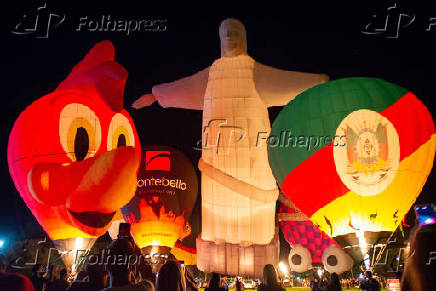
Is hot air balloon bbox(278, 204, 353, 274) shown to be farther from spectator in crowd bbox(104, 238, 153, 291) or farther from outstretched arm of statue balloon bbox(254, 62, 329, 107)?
spectator in crowd bbox(104, 238, 153, 291)

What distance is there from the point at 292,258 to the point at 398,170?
5.42m

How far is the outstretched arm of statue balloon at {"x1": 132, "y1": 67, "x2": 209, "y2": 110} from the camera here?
8.26 meters

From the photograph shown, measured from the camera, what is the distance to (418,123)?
5.94 meters

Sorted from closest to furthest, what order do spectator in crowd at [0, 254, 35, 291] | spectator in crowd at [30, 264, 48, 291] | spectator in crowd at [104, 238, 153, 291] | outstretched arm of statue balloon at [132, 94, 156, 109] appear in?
spectator in crowd at [0, 254, 35, 291] < spectator in crowd at [104, 238, 153, 291] < spectator in crowd at [30, 264, 48, 291] < outstretched arm of statue balloon at [132, 94, 156, 109]

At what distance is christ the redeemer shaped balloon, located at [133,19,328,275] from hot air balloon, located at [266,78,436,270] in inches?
47.1

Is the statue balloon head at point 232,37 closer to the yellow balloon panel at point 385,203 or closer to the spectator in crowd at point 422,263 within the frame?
the yellow balloon panel at point 385,203

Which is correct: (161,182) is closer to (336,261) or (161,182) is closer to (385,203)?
(336,261)

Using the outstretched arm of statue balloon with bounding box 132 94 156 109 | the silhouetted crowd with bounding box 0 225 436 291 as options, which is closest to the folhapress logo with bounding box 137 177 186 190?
the outstretched arm of statue balloon with bounding box 132 94 156 109

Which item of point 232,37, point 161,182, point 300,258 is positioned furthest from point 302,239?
point 232,37

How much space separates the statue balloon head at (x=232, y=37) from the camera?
789 cm

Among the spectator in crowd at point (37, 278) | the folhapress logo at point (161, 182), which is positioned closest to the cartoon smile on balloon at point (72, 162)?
the spectator in crowd at point (37, 278)

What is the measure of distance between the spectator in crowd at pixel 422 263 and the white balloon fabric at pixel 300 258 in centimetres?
899

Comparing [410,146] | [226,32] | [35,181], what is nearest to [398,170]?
[410,146]

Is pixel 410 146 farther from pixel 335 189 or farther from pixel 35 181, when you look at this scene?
pixel 35 181
